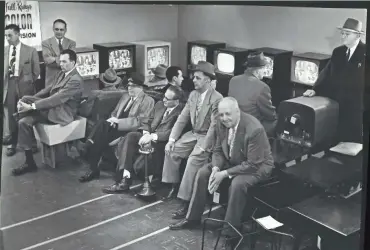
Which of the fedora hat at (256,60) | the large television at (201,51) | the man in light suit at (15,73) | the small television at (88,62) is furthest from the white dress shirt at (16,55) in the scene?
the fedora hat at (256,60)

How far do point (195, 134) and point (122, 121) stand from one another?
478 mm

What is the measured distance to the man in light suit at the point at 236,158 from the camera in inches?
100

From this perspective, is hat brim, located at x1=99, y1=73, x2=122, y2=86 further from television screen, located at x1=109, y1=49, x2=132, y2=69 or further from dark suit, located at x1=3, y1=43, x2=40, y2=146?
dark suit, located at x1=3, y1=43, x2=40, y2=146

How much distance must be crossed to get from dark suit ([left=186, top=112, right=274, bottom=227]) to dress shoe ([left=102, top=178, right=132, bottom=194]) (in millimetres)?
517

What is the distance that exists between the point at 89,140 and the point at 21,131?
44 centimetres

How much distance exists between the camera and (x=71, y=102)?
3137mm

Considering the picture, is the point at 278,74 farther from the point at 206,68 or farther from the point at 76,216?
the point at 76,216

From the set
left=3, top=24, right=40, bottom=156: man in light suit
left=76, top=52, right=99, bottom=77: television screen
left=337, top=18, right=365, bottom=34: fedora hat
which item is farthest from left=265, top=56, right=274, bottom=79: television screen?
left=3, top=24, right=40, bottom=156: man in light suit

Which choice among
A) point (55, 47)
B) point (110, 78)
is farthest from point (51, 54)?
point (110, 78)

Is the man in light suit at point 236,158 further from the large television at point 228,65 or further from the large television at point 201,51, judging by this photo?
the large television at point 201,51

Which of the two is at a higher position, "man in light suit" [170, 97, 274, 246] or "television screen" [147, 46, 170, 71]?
"television screen" [147, 46, 170, 71]

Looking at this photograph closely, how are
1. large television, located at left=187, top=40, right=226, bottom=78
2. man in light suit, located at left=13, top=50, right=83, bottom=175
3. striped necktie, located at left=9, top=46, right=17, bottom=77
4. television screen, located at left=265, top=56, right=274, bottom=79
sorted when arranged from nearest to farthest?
television screen, located at left=265, top=56, right=274, bottom=79 < large television, located at left=187, top=40, right=226, bottom=78 < man in light suit, located at left=13, top=50, right=83, bottom=175 < striped necktie, located at left=9, top=46, right=17, bottom=77

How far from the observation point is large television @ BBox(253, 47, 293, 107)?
2.49 metres

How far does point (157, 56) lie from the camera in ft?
9.63
